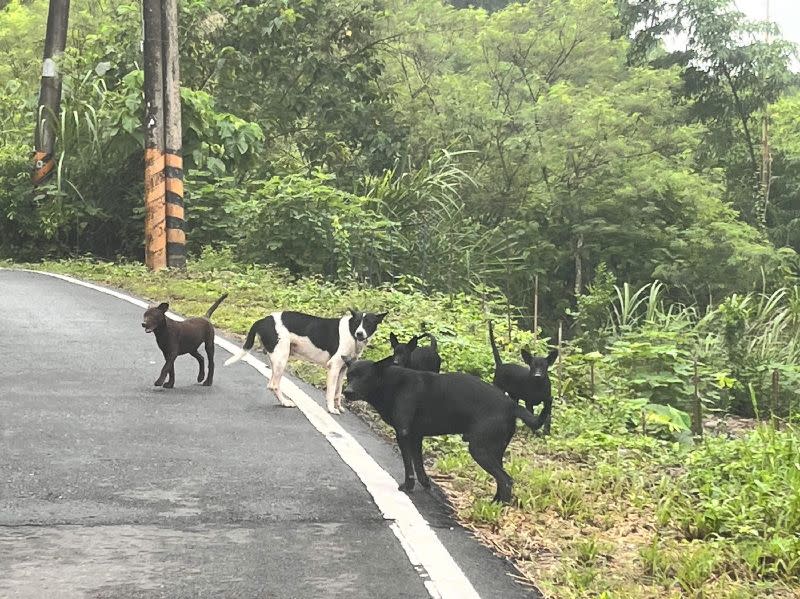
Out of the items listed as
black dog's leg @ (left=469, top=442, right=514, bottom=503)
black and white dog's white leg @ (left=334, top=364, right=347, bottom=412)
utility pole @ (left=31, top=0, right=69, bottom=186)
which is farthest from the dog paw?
utility pole @ (left=31, top=0, right=69, bottom=186)

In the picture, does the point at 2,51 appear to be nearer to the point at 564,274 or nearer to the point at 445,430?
the point at 564,274

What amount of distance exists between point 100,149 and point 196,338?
1397 centimetres

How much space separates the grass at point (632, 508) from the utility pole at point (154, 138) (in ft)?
34.6

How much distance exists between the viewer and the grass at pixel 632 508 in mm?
4281

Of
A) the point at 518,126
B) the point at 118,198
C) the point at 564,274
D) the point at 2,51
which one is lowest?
the point at 564,274

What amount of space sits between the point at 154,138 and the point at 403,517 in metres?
15.1

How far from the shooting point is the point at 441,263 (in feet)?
61.3

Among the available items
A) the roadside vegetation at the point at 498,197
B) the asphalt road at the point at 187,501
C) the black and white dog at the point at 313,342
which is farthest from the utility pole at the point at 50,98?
the black and white dog at the point at 313,342

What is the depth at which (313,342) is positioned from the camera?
7559 millimetres

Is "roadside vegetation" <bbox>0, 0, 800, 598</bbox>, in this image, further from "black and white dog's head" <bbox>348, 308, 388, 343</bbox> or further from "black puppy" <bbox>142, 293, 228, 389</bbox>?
"black and white dog's head" <bbox>348, 308, 388, 343</bbox>

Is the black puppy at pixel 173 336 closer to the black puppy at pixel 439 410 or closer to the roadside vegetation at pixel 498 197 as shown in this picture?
the roadside vegetation at pixel 498 197

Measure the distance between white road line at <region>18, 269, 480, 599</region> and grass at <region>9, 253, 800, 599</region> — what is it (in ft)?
0.99

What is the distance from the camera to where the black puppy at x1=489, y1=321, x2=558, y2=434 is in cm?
730

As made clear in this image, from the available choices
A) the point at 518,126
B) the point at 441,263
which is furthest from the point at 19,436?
the point at 518,126
